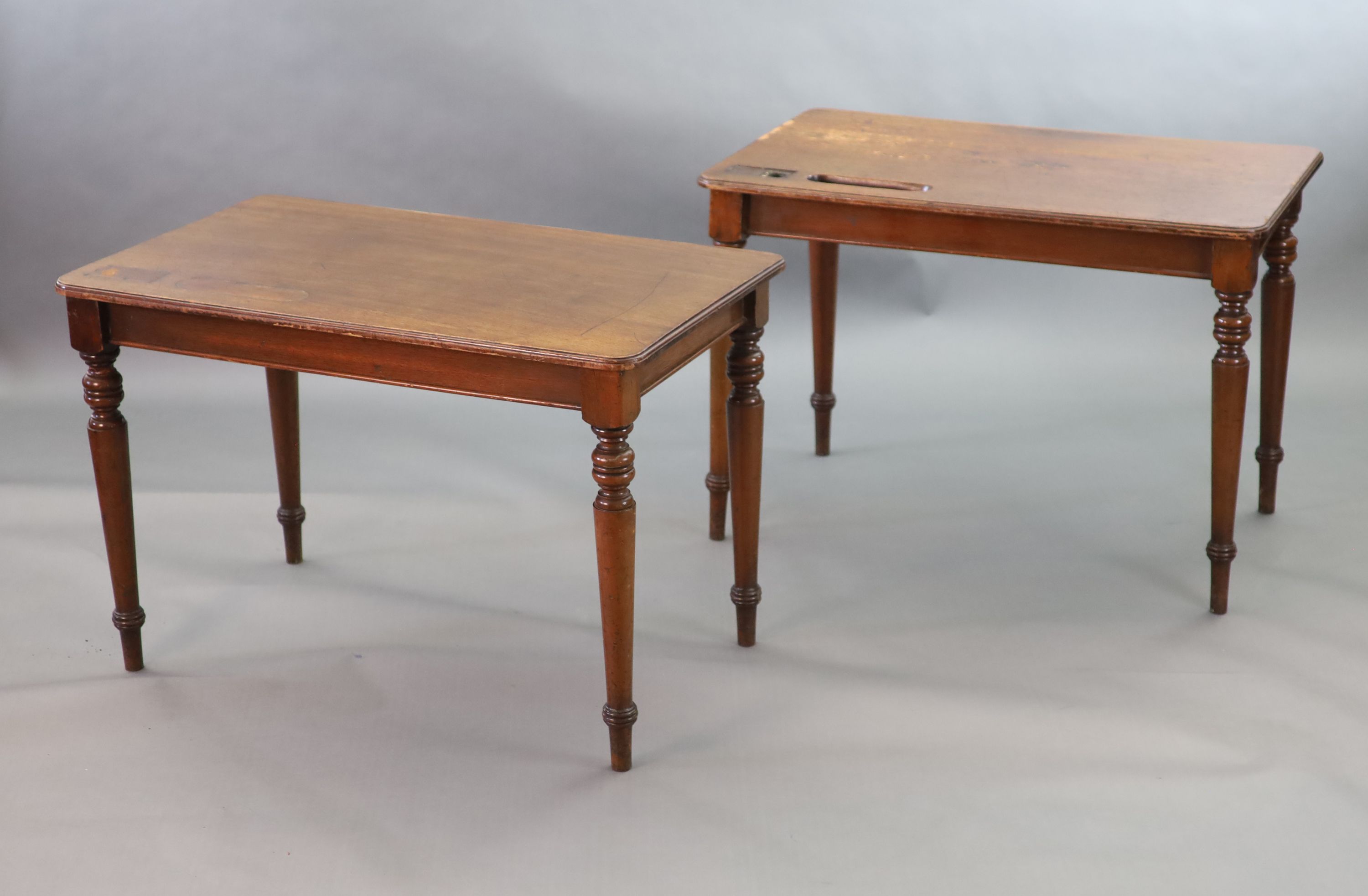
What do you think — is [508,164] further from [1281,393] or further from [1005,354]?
[1281,393]

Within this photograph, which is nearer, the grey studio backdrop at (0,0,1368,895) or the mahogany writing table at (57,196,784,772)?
the mahogany writing table at (57,196,784,772)

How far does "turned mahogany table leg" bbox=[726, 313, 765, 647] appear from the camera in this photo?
2914 millimetres

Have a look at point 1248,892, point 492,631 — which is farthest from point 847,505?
point 1248,892

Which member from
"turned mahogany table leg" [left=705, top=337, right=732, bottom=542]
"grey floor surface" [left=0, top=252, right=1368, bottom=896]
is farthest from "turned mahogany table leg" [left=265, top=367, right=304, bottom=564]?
Answer: "turned mahogany table leg" [left=705, top=337, right=732, bottom=542]

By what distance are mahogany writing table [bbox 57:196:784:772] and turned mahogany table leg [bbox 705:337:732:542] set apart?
1.37ft

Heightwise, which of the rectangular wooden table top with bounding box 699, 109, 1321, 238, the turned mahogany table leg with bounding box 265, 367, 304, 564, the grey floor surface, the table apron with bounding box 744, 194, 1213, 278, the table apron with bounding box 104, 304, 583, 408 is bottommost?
the grey floor surface

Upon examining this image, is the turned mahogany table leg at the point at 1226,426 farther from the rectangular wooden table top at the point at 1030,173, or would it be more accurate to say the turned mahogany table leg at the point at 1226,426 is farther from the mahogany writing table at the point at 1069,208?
the rectangular wooden table top at the point at 1030,173

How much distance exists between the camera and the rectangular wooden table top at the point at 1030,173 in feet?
10.2

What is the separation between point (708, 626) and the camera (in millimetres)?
3287

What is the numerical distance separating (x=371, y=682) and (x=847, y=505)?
4.15 feet

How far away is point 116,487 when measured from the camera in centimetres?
294

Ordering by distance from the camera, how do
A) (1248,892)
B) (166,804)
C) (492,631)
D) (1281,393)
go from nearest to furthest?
(1248,892) → (166,804) → (492,631) → (1281,393)

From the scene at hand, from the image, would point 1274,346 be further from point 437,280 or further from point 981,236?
point 437,280

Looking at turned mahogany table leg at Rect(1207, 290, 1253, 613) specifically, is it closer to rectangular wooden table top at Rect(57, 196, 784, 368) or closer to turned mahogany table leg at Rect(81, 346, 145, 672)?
rectangular wooden table top at Rect(57, 196, 784, 368)
